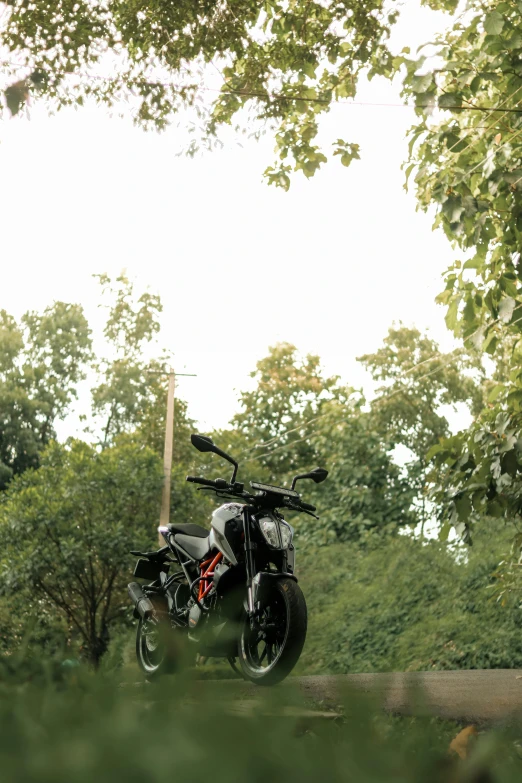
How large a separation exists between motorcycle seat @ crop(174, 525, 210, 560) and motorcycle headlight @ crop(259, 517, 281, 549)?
0.63 meters

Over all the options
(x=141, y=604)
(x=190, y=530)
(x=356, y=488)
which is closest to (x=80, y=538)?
(x=356, y=488)

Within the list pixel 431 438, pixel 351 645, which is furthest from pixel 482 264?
pixel 431 438

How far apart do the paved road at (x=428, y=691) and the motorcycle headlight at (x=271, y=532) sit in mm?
1098

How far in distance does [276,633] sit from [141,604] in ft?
5.07

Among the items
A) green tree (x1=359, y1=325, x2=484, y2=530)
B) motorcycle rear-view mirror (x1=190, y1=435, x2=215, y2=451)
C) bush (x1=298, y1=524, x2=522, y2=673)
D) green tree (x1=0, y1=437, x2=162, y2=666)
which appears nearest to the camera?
motorcycle rear-view mirror (x1=190, y1=435, x2=215, y2=451)

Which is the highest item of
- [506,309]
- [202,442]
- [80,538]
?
[506,309]

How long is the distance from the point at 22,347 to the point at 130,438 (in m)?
18.4

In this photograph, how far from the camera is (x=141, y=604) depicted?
20.6 feet

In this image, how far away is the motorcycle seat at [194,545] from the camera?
19.6ft

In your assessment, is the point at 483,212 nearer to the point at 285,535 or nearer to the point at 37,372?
the point at 285,535

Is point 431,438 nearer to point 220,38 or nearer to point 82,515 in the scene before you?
point 82,515

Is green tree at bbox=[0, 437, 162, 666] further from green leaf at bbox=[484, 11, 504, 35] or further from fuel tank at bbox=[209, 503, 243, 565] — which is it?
green leaf at bbox=[484, 11, 504, 35]

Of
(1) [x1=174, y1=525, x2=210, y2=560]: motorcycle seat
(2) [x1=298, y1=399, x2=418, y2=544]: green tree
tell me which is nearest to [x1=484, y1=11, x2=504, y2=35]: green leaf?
(1) [x1=174, y1=525, x2=210, y2=560]: motorcycle seat

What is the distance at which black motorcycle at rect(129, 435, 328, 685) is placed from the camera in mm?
4953
